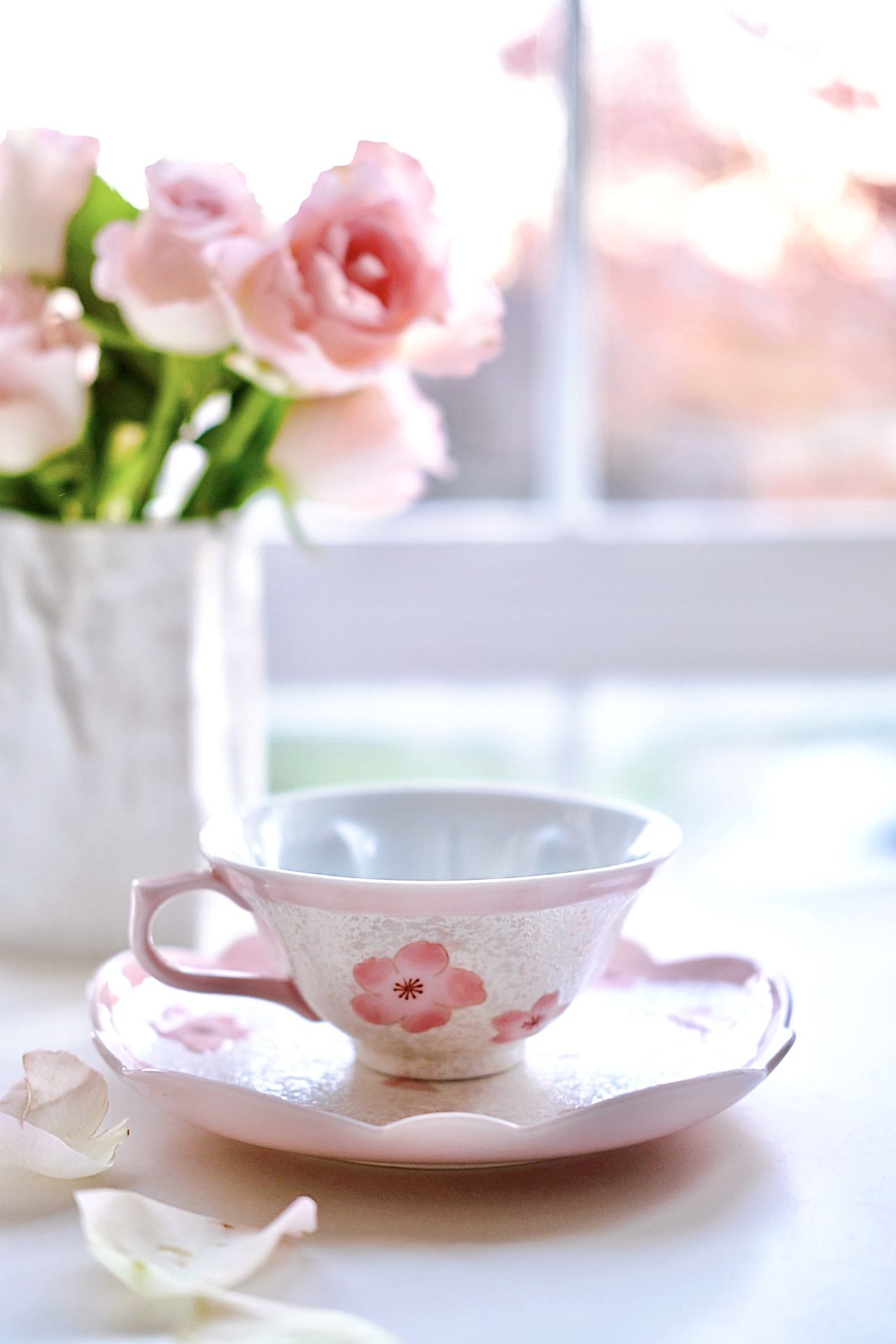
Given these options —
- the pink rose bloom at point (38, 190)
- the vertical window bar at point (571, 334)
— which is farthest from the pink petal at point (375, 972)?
the vertical window bar at point (571, 334)

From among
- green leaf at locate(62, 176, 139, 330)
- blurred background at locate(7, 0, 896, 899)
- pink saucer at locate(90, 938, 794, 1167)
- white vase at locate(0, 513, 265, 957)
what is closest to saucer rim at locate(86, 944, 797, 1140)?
pink saucer at locate(90, 938, 794, 1167)

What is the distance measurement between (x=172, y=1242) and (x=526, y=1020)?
0.10m

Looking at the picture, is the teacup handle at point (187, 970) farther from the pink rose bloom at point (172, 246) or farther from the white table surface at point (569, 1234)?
the pink rose bloom at point (172, 246)

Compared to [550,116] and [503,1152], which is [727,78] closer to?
[550,116]

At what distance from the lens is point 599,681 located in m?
1.36

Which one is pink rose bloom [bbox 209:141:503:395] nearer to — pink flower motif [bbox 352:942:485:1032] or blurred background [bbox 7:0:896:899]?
pink flower motif [bbox 352:942:485:1032]

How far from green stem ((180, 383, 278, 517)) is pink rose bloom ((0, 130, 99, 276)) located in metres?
0.09

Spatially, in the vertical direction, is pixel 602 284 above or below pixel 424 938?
below

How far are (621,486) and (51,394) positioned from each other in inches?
60.3

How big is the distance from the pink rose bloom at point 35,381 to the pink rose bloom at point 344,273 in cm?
7

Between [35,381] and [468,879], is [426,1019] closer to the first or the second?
[468,879]

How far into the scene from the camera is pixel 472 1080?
0.35 m

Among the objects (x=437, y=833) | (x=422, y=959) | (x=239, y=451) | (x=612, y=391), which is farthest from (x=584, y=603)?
(x=422, y=959)

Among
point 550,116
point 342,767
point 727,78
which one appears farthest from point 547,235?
point 342,767
